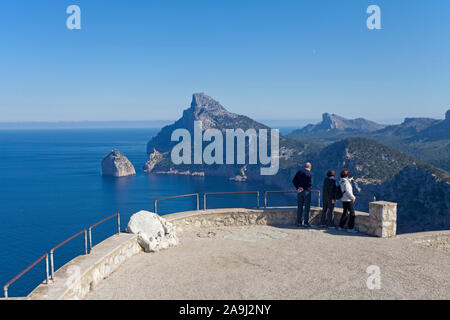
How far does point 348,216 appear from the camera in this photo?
10.2m

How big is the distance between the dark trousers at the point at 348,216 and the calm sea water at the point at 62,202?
41.1m

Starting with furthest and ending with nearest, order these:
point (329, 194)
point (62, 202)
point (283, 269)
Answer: point (62, 202) → point (329, 194) → point (283, 269)

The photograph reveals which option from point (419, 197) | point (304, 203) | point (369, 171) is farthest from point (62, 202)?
point (304, 203)

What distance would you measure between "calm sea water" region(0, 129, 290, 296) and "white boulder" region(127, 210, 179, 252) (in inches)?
1529

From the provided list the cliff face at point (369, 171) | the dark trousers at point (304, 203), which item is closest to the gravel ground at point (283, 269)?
the dark trousers at point (304, 203)

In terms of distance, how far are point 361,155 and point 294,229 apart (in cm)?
9701

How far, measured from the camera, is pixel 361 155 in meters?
100

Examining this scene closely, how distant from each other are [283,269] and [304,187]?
330 cm

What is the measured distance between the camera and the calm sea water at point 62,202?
2089 inches

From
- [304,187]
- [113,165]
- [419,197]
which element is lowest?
[419,197]

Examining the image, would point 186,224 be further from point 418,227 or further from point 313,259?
point 418,227

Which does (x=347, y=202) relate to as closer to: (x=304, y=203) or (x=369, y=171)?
(x=304, y=203)

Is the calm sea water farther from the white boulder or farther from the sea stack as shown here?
the white boulder
